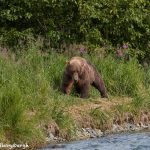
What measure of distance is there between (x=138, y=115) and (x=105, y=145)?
2.26 metres

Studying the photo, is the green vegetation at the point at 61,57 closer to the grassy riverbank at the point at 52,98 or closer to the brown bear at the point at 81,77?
the grassy riverbank at the point at 52,98

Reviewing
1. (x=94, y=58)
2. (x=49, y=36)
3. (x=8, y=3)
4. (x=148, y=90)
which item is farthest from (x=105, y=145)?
(x=8, y=3)

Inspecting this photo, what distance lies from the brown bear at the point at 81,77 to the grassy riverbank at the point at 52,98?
0.21m

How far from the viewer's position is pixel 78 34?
18.6 metres

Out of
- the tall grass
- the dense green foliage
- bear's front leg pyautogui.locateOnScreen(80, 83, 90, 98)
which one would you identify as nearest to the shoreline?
bear's front leg pyautogui.locateOnScreen(80, 83, 90, 98)

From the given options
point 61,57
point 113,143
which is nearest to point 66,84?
point 61,57

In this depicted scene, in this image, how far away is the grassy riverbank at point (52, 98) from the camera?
10656 mm

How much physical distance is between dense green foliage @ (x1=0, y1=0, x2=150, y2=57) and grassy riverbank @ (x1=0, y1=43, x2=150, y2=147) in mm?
2453

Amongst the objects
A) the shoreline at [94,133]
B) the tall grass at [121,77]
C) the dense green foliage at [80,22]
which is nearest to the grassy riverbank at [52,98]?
the tall grass at [121,77]

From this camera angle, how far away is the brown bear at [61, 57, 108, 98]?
45.4 feet

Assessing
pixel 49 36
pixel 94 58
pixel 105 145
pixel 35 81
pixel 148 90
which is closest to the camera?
pixel 105 145

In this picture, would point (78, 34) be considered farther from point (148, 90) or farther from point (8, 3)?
point (148, 90)

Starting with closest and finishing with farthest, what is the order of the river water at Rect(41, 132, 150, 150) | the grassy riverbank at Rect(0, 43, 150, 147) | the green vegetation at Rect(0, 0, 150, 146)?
the grassy riverbank at Rect(0, 43, 150, 147), the river water at Rect(41, 132, 150, 150), the green vegetation at Rect(0, 0, 150, 146)

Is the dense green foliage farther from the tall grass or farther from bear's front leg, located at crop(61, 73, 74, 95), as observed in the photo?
bear's front leg, located at crop(61, 73, 74, 95)
